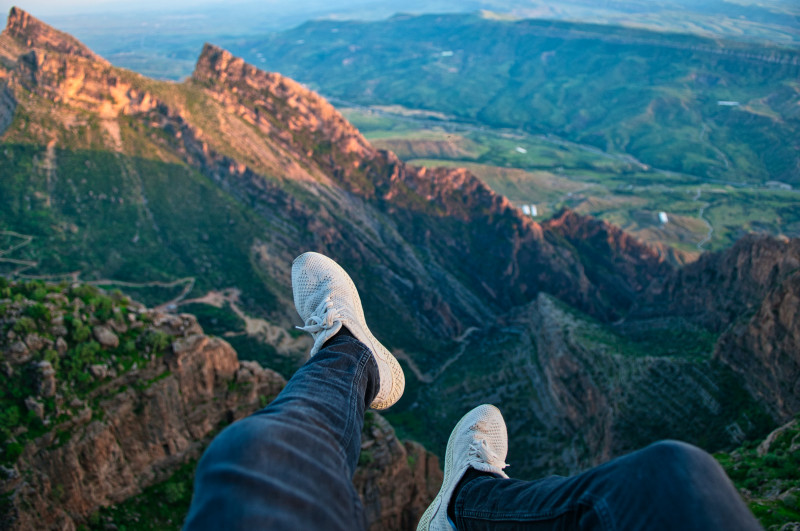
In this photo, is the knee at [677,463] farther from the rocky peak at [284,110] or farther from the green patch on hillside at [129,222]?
the rocky peak at [284,110]

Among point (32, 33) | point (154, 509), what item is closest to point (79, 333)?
point (154, 509)

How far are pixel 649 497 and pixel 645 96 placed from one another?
166034 millimetres

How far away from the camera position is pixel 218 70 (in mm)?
55688

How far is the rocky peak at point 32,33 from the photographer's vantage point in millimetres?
57688

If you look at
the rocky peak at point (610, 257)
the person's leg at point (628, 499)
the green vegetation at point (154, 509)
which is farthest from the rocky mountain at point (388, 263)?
the person's leg at point (628, 499)

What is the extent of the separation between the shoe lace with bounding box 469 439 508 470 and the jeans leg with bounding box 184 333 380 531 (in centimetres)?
370

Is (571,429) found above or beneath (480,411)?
beneath

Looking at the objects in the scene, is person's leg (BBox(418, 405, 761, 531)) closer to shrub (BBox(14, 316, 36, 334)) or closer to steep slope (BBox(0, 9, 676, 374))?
shrub (BBox(14, 316, 36, 334))

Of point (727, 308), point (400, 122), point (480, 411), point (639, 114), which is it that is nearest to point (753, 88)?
point (639, 114)

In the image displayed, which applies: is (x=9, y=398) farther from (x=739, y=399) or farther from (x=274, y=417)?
(x=739, y=399)

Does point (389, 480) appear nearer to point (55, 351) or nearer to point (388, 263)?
point (55, 351)

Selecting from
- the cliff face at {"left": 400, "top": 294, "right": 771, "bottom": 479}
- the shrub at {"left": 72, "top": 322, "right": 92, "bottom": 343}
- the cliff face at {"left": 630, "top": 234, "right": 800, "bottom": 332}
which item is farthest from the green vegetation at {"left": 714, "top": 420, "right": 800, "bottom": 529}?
the shrub at {"left": 72, "top": 322, "right": 92, "bottom": 343}

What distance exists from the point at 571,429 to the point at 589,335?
6.72m

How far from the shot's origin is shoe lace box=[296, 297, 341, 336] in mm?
8281
